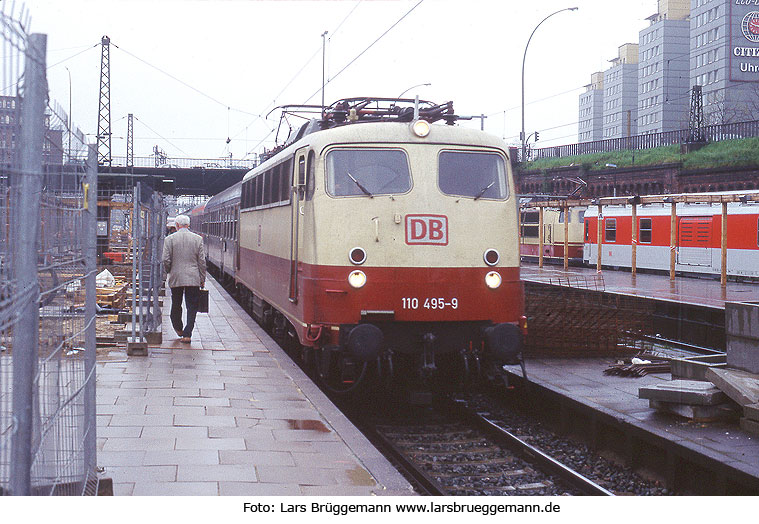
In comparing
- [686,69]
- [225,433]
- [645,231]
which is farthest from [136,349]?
[686,69]

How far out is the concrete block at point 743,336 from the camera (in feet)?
28.6

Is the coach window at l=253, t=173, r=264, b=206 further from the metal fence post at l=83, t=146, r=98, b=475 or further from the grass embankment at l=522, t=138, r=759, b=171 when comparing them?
the grass embankment at l=522, t=138, r=759, b=171

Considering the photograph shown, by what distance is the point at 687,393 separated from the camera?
27.9ft

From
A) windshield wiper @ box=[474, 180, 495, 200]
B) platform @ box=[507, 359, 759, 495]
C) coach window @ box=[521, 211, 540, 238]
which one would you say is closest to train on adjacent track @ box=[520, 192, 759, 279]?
coach window @ box=[521, 211, 540, 238]

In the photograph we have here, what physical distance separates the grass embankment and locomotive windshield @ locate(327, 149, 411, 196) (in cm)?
3355

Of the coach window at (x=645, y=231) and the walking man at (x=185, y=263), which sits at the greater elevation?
the coach window at (x=645, y=231)

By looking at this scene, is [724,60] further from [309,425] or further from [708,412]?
[309,425]

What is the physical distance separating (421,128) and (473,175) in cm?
79

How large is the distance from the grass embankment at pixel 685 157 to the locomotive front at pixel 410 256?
33.1m

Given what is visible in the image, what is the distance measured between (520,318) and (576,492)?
97.2 inches

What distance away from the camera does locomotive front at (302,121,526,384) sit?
9.02m

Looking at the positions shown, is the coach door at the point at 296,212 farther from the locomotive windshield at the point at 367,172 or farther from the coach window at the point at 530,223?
the coach window at the point at 530,223

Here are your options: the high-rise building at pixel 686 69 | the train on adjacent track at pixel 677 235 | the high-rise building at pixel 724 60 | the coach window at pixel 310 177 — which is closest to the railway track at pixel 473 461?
the coach window at pixel 310 177
